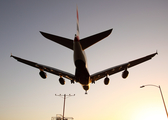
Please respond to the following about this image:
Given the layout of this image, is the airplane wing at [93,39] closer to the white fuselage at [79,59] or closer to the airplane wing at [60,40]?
the white fuselage at [79,59]

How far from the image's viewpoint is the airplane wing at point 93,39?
10197 millimetres

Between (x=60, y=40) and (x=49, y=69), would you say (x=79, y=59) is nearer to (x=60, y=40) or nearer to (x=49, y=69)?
(x=60, y=40)

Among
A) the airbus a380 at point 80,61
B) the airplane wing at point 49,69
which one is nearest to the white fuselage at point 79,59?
→ the airbus a380 at point 80,61

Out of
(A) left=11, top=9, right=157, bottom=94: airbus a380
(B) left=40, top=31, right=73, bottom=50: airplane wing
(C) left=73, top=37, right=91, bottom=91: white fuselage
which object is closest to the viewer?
(B) left=40, top=31, right=73, bottom=50: airplane wing

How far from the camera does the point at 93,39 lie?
36.3ft

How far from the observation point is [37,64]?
14.9 meters

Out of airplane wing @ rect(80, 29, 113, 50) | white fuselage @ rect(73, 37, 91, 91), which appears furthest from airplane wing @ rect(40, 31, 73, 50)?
airplane wing @ rect(80, 29, 113, 50)

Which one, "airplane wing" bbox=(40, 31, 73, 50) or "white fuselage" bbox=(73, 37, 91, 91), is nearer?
"airplane wing" bbox=(40, 31, 73, 50)

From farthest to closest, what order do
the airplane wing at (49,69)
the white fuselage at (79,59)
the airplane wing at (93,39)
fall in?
the airplane wing at (49,69), the white fuselage at (79,59), the airplane wing at (93,39)

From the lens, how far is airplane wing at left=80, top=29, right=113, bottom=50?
33.5ft

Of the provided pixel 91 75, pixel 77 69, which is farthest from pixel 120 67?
pixel 77 69

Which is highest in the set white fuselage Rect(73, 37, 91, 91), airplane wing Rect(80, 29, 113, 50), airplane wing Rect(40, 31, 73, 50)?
airplane wing Rect(40, 31, 73, 50)

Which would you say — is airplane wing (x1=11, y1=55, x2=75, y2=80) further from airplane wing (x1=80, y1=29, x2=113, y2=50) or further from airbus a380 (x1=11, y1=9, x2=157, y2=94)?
airplane wing (x1=80, y1=29, x2=113, y2=50)

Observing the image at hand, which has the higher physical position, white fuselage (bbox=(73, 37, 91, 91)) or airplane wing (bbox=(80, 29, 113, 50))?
airplane wing (bbox=(80, 29, 113, 50))
